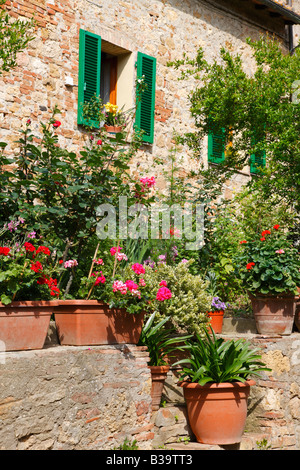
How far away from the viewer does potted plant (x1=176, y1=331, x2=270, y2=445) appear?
17.0 ft

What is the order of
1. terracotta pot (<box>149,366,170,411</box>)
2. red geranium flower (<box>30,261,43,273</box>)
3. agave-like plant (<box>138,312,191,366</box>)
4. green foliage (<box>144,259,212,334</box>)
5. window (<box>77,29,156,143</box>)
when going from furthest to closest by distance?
window (<box>77,29,156,143</box>) → green foliage (<box>144,259,212,334</box>) → agave-like plant (<box>138,312,191,366</box>) → terracotta pot (<box>149,366,170,411</box>) → red geranium flower (<box>30,261,43,273</box>)

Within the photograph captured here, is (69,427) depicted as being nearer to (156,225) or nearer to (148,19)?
(156,225)

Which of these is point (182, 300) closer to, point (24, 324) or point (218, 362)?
point (218, 362)

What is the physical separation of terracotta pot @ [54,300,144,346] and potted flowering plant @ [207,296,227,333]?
176cm

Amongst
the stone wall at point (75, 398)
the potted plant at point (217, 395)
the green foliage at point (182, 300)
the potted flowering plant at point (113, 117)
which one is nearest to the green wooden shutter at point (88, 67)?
the potted flowering plant at point (113, 117)

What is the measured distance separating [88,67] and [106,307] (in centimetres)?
422

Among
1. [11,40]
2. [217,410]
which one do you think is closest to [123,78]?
[11,40]

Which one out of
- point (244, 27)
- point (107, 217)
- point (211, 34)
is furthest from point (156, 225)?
point (244, 27)

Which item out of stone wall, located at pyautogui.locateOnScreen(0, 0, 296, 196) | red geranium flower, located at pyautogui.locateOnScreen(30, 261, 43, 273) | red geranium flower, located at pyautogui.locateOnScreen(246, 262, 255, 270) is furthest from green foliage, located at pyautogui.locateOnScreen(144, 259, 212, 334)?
stone wall, located at pyautogui.locateOnScreen(0, 0, 296, 196)

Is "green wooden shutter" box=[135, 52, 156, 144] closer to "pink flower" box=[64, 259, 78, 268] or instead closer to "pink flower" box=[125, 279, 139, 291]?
"pink flower" box=[64, 259, 78, 268]

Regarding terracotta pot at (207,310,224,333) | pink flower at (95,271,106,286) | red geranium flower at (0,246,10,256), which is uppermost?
red geranium flower at (0,246,10,256)

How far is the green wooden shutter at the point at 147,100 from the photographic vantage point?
8742mm

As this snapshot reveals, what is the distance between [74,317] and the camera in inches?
189

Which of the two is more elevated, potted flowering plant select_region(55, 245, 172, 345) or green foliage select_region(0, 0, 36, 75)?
green foliage select_region(0, 0, 36, 75)
